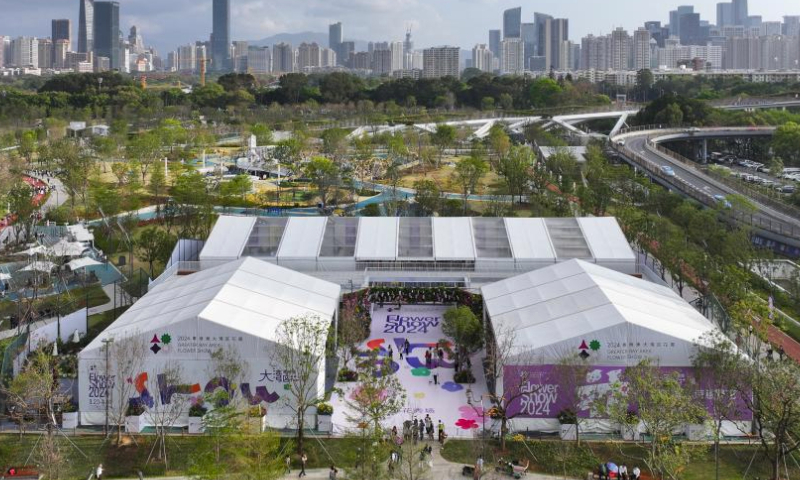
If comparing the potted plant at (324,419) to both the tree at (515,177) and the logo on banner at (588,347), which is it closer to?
the logo on banner at (588,347)

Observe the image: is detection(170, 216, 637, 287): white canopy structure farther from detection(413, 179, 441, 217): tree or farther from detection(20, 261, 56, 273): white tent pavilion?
detection(413, 179, 441, 217): tree

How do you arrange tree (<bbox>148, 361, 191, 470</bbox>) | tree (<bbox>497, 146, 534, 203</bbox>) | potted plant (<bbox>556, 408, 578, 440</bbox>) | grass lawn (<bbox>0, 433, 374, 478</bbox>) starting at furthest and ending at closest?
tree (<bbox>497, 146, 534, 203</bbox>)
potted plant (<bbox>556, 408, 578, 440</bbox>)
tree (<bbox>148, 361, 191, 470</bbox>)
grass lawn (<bbox>0, 433, 374, 478</bbox>)

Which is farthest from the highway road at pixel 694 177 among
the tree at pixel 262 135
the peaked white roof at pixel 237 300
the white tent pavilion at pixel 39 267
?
the white tent pavilion at pixel 39 267

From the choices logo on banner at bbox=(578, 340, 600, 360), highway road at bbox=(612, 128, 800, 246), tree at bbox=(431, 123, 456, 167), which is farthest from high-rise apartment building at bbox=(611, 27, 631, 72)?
logo on banner at bbox=(578, 340, 600, 360)

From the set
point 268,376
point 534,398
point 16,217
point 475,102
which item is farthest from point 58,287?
point 475,102

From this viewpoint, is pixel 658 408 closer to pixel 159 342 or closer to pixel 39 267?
pixel 159 342

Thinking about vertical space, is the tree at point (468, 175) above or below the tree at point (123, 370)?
above

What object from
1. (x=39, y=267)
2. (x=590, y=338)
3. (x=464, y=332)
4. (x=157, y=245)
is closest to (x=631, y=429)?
(x=590, y=338)
